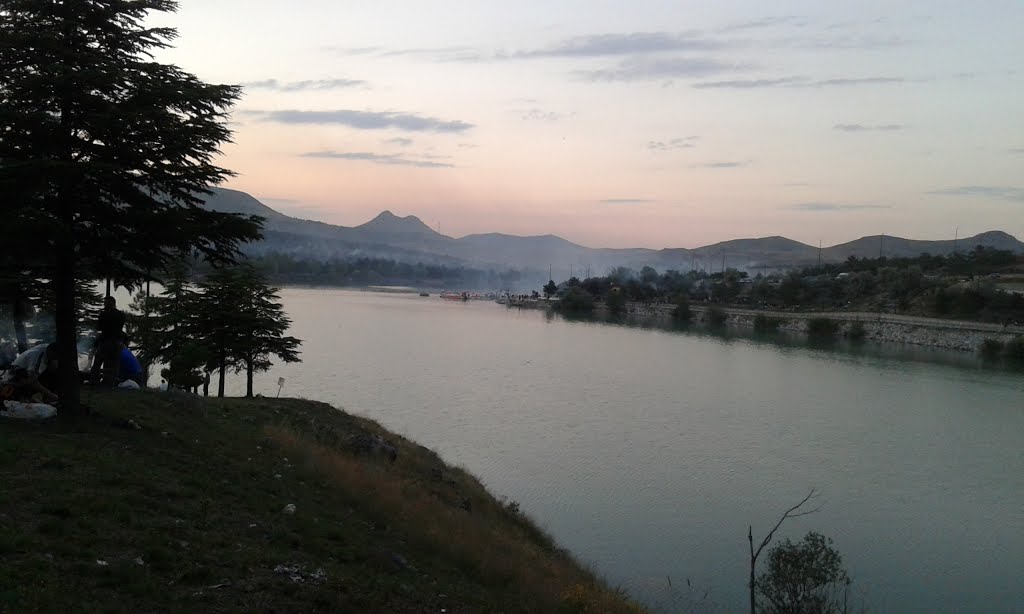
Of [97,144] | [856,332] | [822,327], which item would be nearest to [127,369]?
[97,144]

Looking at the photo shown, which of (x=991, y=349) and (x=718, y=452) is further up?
(x=991, y=349)

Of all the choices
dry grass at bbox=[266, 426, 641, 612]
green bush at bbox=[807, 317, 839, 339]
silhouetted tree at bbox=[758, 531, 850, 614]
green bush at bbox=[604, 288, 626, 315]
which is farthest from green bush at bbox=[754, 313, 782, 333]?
silhouetted tree at bbox=[758, 531, 850, 614]

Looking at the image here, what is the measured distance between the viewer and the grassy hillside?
5.57 m

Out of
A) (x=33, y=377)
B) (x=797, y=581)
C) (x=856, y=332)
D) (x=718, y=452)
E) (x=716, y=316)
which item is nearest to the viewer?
(x=33, y=377)

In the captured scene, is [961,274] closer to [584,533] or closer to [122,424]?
[584,533]

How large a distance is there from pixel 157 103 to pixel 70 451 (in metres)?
4.38

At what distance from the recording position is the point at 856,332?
7988 cm

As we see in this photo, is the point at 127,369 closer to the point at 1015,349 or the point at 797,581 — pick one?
the point at 797,581

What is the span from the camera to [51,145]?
9117 millimetres

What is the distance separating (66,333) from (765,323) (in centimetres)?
8911

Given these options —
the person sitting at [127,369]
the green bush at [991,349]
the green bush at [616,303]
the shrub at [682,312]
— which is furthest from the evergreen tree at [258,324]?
the green bush at [616,303]

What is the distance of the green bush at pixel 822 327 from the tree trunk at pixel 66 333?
3200 inches

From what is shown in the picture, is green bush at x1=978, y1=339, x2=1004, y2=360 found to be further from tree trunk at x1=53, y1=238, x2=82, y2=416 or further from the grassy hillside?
tree trunk at x1=53, y1=238, x2=82, y2=416

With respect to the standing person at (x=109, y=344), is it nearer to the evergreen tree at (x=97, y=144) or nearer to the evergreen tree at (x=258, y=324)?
the evergreen tree at (x=97, y=144)
